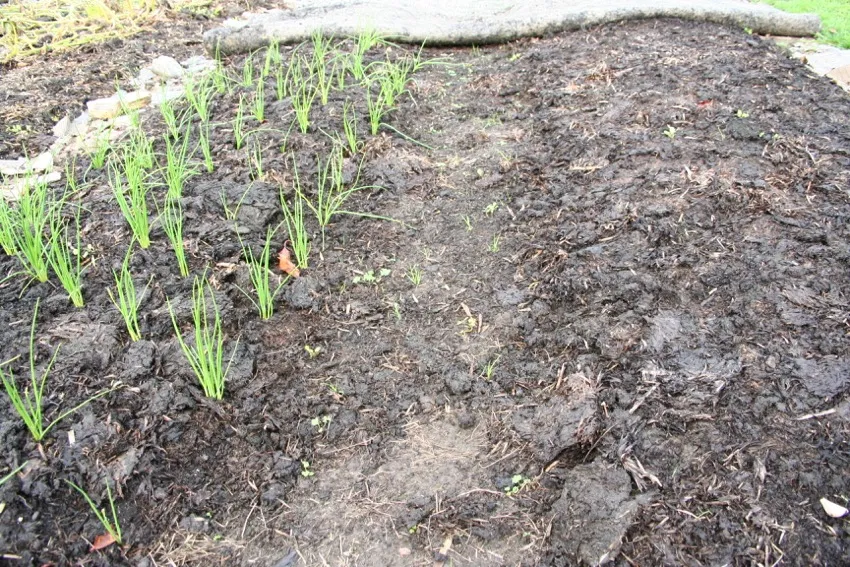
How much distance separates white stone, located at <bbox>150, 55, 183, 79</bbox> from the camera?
4.02 m

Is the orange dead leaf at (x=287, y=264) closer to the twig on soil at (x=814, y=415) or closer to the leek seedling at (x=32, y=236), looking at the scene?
the leek seedling at (x=32, y=236)

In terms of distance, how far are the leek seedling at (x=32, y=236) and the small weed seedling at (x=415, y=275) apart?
1375 mm

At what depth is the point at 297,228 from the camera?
97.2 inches

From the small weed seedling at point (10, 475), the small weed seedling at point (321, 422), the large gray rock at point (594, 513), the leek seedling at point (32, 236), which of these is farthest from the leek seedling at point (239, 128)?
the large gray rock at point (594, 513)

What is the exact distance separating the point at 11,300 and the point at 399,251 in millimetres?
1494

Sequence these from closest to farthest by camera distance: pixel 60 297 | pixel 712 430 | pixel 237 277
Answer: pixel 712 430 → pixel 60 297 → pixel 237 277

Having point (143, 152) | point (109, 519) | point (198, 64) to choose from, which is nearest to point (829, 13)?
point (198, 64)

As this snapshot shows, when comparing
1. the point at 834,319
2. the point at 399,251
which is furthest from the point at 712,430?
the point at 399,251

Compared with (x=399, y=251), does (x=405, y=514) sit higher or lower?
lower

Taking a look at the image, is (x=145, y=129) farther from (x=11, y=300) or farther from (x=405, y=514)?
(x=405, y=514)

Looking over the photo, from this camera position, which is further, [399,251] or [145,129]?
[145,129]

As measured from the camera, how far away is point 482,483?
1878 millimetres

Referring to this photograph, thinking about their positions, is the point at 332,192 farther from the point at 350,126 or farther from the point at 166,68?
the point at 166,68

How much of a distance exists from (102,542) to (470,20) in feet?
13.9
